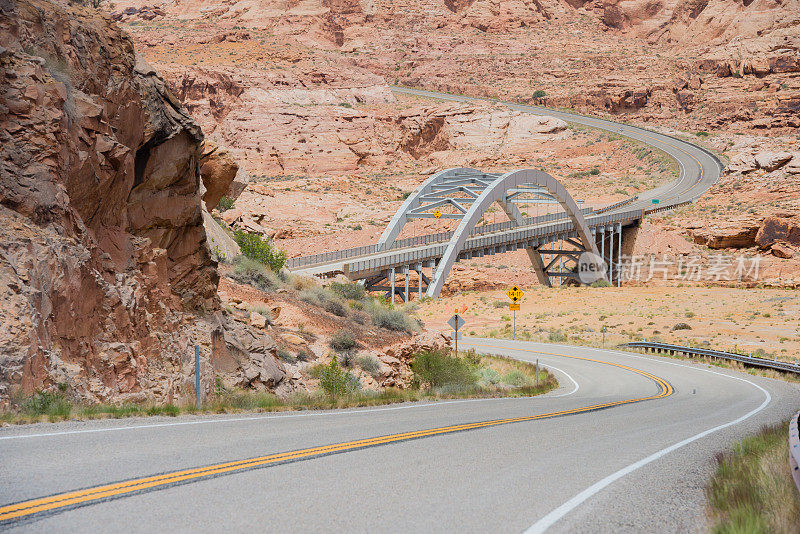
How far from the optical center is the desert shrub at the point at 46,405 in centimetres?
818

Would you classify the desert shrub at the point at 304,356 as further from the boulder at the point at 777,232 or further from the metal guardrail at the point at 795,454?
the boulder at the point at 777,232

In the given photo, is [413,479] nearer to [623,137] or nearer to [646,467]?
[646,467]

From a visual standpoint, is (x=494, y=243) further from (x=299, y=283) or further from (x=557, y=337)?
(x=299, y=283)

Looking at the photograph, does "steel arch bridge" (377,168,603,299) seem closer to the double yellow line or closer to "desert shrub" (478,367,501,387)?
"desert shrub" (478,367,501,387)

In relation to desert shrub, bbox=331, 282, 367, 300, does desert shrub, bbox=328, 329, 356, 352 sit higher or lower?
lower

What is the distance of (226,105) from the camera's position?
297 ft

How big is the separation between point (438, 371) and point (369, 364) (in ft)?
6.64

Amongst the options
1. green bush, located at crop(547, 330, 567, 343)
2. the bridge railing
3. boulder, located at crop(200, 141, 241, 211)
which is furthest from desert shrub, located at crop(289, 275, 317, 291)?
green bush, located at crop(547, 330, 567, 343)

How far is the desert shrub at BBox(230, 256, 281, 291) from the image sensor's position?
2506cm

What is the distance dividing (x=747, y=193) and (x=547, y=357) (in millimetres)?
43490

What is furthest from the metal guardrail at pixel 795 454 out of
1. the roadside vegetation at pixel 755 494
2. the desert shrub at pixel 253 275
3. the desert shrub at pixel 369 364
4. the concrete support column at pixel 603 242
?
the concrete support column at pixel 603 242

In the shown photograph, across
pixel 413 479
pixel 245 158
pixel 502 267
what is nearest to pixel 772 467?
pixel 413 479

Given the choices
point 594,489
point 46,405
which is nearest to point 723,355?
point 594,489

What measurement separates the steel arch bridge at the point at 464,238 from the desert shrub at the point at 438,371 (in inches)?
743
